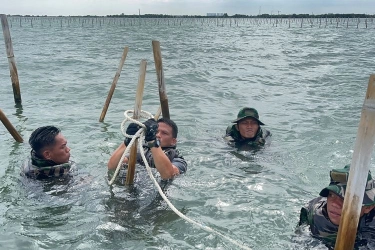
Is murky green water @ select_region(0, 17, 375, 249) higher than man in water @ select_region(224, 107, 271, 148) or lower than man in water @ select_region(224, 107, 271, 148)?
lower

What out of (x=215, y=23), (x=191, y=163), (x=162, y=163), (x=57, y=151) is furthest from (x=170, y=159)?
(x=215, y=23)

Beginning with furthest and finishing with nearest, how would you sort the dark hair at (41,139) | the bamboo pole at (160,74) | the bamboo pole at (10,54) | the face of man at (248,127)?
the bamboo pole at (10,54) → the face of man at (248,127) → the bamboo pole at (160,74) → the dark hair at (41,139)

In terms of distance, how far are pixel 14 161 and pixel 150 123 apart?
13.1ft

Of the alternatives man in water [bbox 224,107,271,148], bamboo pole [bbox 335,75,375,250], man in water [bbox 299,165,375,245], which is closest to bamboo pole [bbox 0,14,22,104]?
man in water [bbox 224,107,271,148]

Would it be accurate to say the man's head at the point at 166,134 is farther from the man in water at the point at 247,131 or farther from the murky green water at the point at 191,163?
the man in water at the point at 247,131

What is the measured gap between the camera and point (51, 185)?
248 inches

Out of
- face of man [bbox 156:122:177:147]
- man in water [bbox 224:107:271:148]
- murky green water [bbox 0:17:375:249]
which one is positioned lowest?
murky green water [bbox 0:17:375:249]

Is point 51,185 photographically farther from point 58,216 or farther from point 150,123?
point 150,123

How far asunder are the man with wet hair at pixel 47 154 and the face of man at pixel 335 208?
357cm

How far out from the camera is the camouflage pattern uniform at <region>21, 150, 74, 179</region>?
607cm

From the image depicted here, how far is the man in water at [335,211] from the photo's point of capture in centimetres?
410

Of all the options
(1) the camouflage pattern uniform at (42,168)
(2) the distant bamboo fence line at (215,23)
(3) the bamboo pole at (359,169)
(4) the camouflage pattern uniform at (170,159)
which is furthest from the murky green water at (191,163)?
(2) the distant bamboo fence line at (215,23)

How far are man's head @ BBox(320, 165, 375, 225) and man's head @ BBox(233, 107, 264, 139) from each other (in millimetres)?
4186

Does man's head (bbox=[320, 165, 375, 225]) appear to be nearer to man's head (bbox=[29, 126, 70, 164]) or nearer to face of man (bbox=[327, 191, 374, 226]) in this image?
face of man (bbox=[327, 191, 374, 226])
